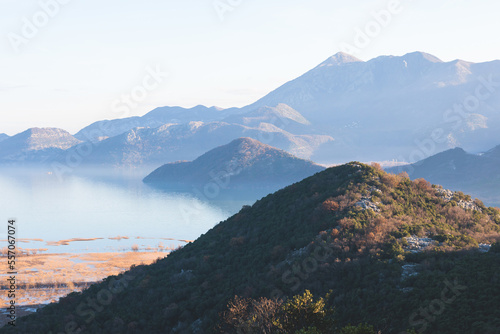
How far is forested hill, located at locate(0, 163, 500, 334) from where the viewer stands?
79.6 feet

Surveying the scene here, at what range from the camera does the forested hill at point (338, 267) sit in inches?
955

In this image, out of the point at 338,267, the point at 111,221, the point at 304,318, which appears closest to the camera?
the point at 304,318

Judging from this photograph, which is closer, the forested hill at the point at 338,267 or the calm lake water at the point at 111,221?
the forested hill at the point at 338,267

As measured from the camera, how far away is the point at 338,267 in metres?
30.0

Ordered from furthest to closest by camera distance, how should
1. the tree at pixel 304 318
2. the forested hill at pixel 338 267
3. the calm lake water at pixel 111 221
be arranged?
the calm lake water at pixel 111 221
the forested hill at pixel 338 267
the tree at pixel 304 318

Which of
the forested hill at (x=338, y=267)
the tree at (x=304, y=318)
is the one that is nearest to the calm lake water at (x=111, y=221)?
the forested hill at (x=338, y=267)

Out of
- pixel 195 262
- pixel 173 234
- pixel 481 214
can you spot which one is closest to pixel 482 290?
pixel 481 214

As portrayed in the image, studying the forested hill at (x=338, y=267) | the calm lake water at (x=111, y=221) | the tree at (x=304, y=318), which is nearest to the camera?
the tree at (x=304, y=318)

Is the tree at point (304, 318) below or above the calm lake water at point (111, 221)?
below

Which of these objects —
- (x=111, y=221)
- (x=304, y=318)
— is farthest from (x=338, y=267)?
(x=111, y=221)

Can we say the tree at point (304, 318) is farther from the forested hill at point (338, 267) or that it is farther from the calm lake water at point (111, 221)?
the calm lake water at point (111, 221)

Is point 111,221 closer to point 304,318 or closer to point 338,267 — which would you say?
point 338,267

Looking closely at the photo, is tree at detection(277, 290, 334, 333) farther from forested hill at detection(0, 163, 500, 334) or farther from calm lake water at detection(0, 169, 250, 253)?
calm lake water at detection(0, 169, 250, 253)

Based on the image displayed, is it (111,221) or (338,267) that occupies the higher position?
(111,221)
